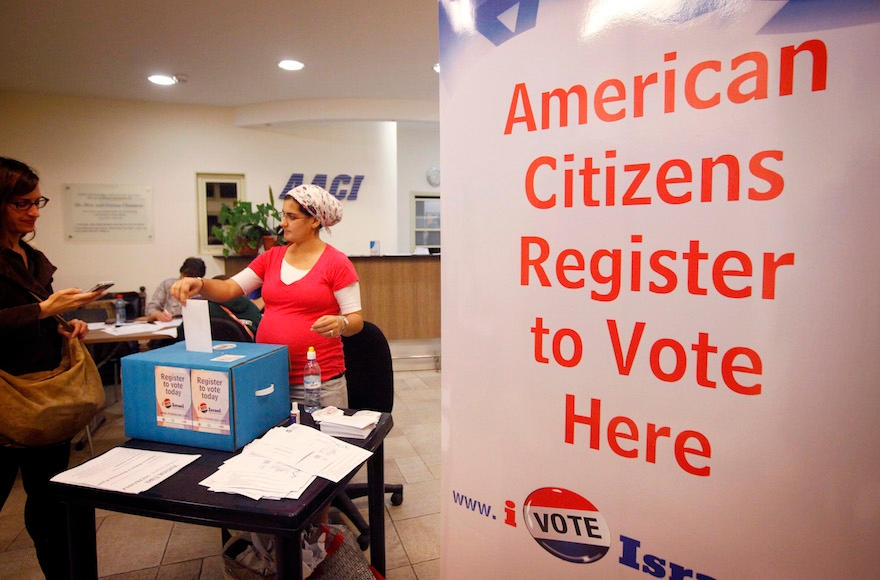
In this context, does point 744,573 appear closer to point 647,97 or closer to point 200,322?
point 647,97

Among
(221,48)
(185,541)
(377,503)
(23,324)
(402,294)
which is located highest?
(221,48)

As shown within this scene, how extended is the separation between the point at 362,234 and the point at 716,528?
5339 millimetres

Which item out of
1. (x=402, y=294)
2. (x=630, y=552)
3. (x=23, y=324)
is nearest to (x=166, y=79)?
(x=402, y=294)

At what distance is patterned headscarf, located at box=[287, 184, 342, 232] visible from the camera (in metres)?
1.82

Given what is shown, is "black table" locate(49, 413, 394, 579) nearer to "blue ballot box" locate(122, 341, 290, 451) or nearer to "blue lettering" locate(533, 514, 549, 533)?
"blue ballot box" locate(122, 341, 290, 451)

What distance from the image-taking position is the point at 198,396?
1.36m

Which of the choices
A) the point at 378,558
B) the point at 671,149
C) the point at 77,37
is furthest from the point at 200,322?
the point at 77,37

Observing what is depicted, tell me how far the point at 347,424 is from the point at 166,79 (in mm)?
4339

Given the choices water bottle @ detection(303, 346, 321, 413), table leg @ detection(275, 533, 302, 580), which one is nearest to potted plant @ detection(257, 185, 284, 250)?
water bottle @ detection(303, 346, 321, 413)

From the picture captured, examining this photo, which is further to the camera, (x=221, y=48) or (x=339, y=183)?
(x=339, y=183)

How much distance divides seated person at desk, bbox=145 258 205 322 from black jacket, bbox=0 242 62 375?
2.34m

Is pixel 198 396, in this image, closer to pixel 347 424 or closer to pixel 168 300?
pixel 347 424

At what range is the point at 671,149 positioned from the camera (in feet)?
2.67

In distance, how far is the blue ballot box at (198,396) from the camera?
1340mm
